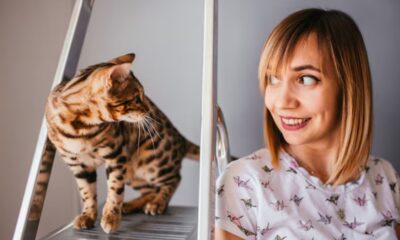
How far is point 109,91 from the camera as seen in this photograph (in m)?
0.88

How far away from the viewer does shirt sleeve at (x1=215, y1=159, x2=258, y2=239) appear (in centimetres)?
89

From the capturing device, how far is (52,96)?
94 centimetres

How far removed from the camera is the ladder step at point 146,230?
95 cm

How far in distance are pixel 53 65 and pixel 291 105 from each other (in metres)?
0.76

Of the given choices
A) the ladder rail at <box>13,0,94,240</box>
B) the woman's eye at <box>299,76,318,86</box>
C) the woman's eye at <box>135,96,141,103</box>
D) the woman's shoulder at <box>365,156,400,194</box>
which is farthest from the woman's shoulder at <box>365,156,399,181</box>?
the ladder rail at <box>13,0,94,240</box>

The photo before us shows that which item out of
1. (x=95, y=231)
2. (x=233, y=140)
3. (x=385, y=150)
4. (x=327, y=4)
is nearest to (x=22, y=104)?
(x=95, y=231)

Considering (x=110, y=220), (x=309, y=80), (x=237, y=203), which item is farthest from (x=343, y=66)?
(x=110, y=220)

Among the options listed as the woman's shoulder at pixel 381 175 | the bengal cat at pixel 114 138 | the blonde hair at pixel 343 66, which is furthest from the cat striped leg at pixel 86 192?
the woman's shoulder at pixel 381 175

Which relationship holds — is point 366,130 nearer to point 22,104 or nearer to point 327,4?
point 327,4

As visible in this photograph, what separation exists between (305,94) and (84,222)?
57 cm

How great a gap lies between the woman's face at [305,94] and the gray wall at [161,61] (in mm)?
330

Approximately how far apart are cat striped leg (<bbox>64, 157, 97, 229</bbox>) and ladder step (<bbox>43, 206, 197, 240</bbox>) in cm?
2

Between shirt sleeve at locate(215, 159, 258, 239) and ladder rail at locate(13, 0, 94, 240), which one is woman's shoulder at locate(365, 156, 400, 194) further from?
ladder rail at locate(13, 0, 94, 240)

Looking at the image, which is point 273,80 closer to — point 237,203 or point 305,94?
point 305,94
